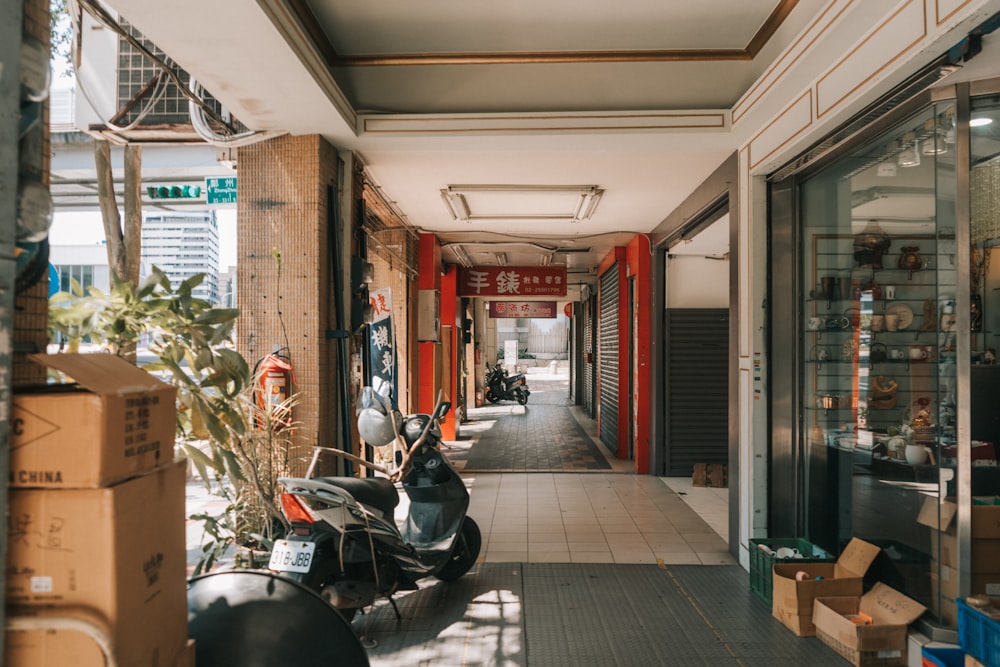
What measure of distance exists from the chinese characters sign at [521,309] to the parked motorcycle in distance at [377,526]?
12.1 metres

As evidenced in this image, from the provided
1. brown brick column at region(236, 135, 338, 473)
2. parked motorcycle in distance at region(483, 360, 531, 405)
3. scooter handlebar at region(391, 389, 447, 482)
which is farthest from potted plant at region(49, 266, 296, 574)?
parked motorcycle in distance at region(483, 360, 531, 405)

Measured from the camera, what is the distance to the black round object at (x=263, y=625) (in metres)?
1.59

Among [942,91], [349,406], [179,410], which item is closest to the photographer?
[179,410]

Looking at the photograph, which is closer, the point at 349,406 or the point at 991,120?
the point at 991,120

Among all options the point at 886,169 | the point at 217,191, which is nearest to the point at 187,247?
the point at 217,191

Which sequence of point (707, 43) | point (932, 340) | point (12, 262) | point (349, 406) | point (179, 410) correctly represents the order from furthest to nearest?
point (349, 406)
point (707, 43)
point (932, 340)
point (179, 410)
point (12, 262)

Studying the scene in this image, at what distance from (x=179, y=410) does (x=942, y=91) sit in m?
3.01

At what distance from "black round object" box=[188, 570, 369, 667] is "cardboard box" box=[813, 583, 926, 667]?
212 centimetres

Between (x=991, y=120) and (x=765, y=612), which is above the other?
(x=991, y=120)

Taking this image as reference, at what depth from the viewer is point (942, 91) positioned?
2.49 m

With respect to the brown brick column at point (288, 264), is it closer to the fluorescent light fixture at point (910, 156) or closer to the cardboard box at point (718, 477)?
the fluorescent light fixture at point (910, 156)

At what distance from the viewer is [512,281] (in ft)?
32.9

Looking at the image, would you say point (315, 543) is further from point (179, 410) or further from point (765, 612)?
point (765, 612)

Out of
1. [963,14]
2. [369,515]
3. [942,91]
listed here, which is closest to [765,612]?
[369,515]
